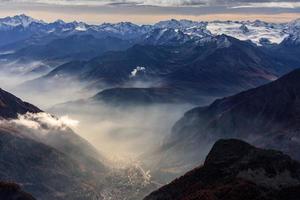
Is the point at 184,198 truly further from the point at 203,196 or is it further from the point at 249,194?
the point at 249,194

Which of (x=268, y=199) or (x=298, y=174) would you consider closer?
(x=268, y=199)

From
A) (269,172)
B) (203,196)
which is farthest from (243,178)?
(203,196)

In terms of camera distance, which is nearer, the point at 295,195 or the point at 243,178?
the point at 295,195

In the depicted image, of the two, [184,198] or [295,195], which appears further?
[184,198]

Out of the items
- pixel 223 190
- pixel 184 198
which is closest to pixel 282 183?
pixel 223 190

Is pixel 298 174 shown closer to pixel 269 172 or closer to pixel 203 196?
pixel 269 172

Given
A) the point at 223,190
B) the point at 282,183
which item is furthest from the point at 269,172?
the point at 223,190

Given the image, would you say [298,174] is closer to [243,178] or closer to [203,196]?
[243,178]
